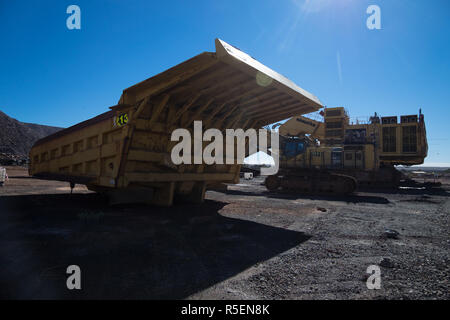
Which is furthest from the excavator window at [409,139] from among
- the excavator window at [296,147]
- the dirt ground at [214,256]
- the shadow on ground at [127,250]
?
the shadow on ground at [127,250]

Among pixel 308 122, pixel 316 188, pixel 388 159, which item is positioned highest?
pixel 308 122

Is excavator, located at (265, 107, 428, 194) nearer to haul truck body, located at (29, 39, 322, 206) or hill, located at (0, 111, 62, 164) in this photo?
haul truck body, located at (29, 39, 322, 206)

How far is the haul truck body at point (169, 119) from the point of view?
382 centimetres

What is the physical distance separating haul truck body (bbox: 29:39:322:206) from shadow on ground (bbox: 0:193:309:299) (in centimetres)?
83

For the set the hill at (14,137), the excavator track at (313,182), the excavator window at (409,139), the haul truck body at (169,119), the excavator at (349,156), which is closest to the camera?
the haul truck body at (169,119)

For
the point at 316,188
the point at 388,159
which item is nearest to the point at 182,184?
the point at 316,188

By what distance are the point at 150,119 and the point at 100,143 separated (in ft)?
4.31

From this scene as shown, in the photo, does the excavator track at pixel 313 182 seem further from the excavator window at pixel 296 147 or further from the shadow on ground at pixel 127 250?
the shadow on ground at pixel 127 250

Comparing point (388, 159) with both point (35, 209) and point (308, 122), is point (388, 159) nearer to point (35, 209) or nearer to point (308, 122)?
point (308, 122)

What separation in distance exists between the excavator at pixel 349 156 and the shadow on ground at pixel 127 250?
7851 mm

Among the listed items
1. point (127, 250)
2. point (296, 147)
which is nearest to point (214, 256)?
point (127, 250)

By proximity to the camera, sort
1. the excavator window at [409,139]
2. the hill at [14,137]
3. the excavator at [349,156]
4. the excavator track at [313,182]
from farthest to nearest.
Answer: the hill at [14,137] < the excavator window at [409,139] < the excavator at [349,156] < the excavator track at [313,182]

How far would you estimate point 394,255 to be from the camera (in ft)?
9.61

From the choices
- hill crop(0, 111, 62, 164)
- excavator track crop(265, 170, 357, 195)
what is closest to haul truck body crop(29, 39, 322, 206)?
excavator track crop(265, 170, 357, 195)
